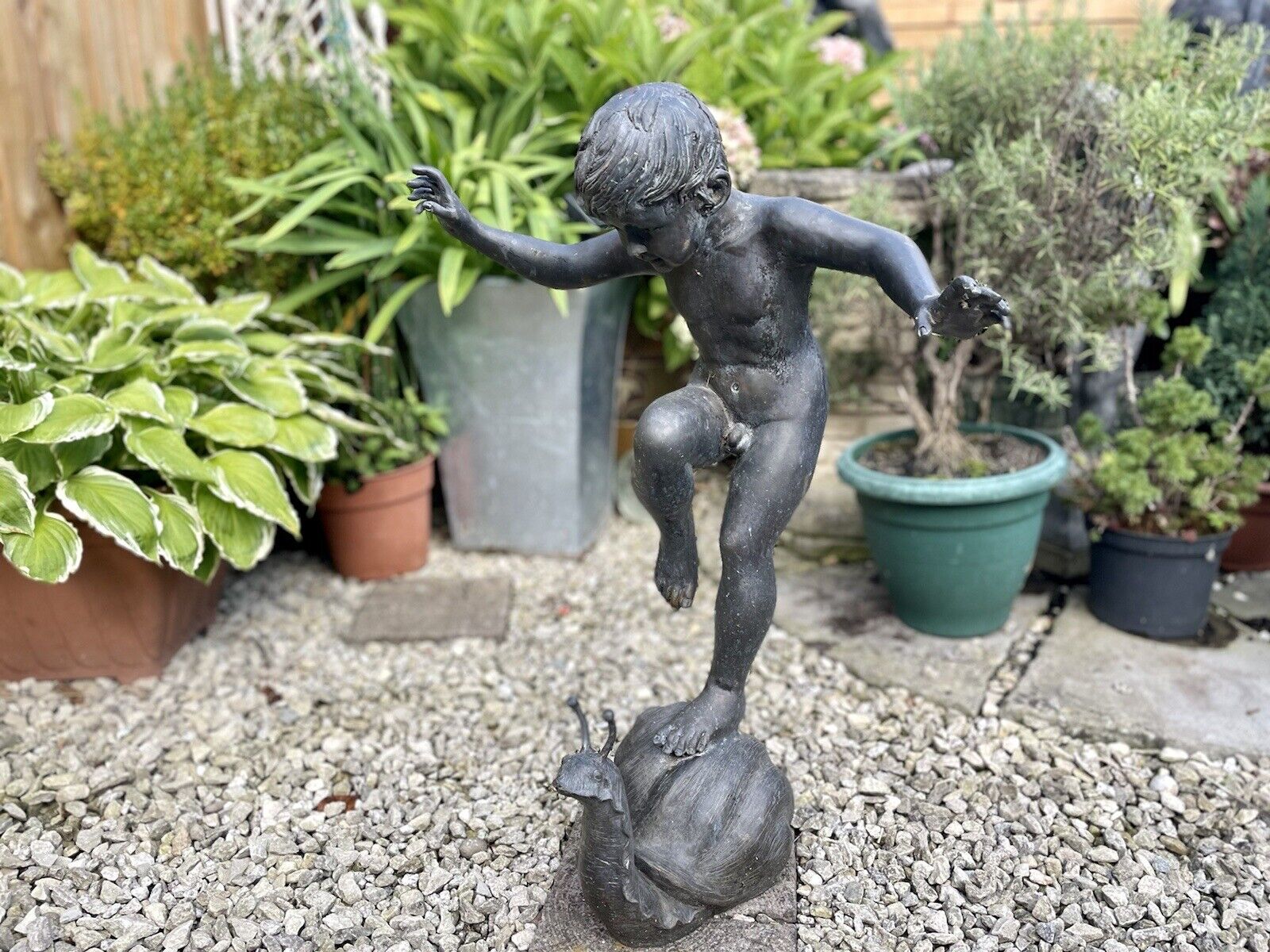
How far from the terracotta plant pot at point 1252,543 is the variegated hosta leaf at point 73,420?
3479 mm

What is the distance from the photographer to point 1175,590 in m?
3.02

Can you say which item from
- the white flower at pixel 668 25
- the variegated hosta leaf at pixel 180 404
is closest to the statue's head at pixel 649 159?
the variegated hosta leaf at pixel 180 404

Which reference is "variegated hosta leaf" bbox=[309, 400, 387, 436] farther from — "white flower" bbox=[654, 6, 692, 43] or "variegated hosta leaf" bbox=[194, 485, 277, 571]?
"white flower" bbox=[654, 6, 692, 43]

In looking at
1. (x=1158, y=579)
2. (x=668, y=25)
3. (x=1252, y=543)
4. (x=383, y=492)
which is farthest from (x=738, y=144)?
(x=1252, y=543)

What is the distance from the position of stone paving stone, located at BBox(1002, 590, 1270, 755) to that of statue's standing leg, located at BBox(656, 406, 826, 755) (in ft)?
3.81

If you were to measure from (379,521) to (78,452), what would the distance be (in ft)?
3.70

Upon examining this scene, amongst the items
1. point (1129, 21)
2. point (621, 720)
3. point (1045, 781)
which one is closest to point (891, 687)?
point (1045, 781)

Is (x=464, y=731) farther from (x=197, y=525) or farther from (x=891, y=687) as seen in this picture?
(x=891, y=687)

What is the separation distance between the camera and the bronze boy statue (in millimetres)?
1542

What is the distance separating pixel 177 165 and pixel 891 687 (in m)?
3.03

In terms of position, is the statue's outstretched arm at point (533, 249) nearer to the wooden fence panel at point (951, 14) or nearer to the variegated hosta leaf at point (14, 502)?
→ the variegated hosta leaf at point (14, 502)

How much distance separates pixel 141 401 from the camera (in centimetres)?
269

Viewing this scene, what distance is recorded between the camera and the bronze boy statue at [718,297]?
154 centimetres

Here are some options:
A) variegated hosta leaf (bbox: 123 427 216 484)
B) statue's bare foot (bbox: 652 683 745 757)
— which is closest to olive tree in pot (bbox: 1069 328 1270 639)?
statue's bare foot (bbox: 652 683 745 757)
